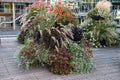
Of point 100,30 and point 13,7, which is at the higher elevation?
point 13,7

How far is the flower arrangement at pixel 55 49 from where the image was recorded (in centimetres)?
475

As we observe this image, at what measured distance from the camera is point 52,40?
4930mm

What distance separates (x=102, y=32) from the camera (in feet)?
26.6

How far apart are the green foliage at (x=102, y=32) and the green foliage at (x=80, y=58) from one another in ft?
9.51

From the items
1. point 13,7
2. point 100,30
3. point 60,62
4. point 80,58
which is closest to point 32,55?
point 60,62

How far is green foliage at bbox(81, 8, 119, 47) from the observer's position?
8.00 metres

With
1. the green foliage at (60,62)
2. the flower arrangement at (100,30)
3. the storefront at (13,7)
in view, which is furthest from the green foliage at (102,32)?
the storefront at (13,7)

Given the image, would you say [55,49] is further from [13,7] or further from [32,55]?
[13,7]

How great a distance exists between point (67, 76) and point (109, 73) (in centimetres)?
105

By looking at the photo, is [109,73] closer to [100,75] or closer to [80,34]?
[100,75]

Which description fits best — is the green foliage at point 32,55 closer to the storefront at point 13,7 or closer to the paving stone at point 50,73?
the paving stone at point 50,73

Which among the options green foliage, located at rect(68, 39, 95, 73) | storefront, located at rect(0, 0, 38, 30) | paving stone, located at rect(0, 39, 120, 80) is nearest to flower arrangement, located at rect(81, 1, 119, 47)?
paving stone, located at rect(0, 39, 120, 80)

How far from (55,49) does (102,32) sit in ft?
12.4

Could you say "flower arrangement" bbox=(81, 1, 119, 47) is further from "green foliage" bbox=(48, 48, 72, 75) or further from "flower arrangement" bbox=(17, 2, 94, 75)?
"green foliage" bbox=(48, 48, 72, 75)
